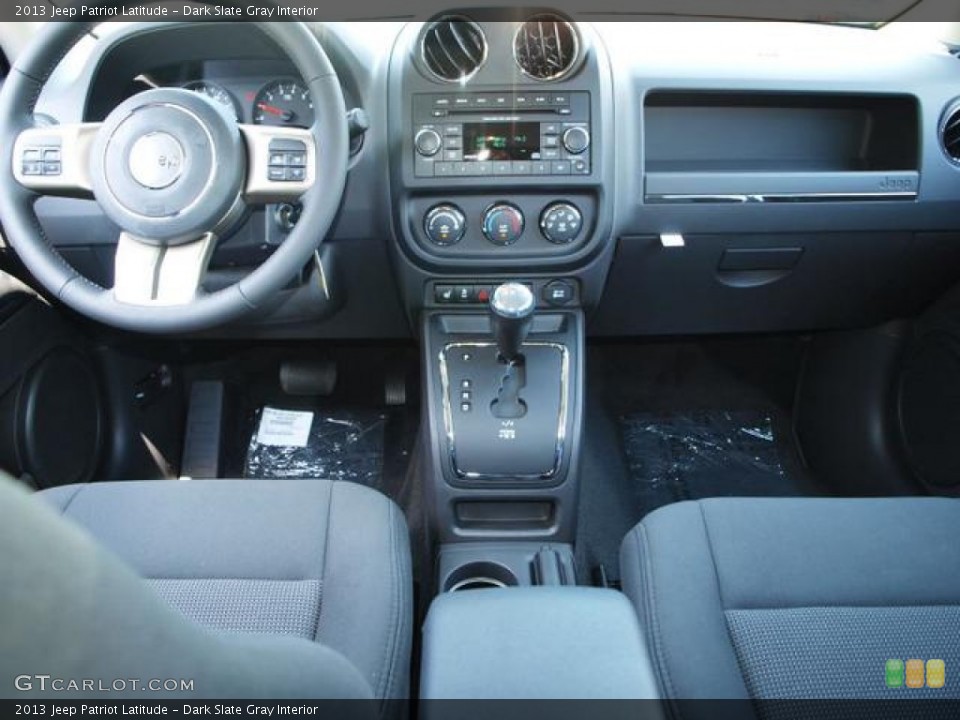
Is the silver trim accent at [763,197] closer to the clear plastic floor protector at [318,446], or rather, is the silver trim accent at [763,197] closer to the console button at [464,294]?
the console button at [464,294]

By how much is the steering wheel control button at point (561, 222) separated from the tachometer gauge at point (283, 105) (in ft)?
1.66

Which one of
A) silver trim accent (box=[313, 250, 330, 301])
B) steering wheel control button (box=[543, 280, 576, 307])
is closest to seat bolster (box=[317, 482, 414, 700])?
silver trim accent (box=[313, 250, 330, 301])

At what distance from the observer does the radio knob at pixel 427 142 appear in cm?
146

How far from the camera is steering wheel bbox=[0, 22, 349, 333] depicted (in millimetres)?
1137

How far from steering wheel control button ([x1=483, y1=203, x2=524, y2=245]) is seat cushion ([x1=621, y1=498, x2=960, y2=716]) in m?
0.62

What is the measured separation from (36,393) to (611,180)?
1.27 m

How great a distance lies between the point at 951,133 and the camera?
1611 millimetres

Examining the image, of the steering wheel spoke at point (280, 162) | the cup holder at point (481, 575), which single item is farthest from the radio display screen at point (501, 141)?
the cup holder at point (481, 575)

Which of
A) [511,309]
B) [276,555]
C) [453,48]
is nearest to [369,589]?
[276,555]

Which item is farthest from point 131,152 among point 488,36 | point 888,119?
point 888,119

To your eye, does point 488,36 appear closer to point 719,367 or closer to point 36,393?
point 36,393

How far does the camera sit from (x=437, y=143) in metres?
1.46

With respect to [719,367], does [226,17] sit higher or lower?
higher

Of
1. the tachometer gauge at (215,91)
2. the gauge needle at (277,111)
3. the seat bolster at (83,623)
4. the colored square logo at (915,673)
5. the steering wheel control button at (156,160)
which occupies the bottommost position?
the colored square logo at (915,673)
